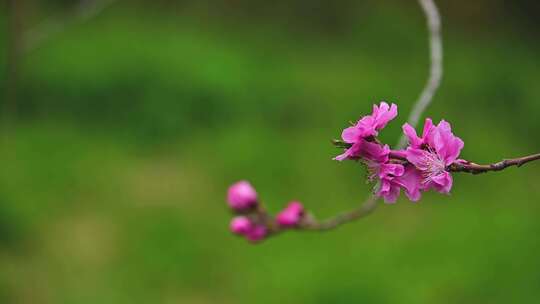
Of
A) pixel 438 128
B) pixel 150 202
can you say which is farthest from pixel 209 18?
pixel 438 128

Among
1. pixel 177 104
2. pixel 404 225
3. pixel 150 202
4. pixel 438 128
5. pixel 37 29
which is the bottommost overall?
pixel 404 225

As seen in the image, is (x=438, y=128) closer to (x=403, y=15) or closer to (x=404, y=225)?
(x=404, y=225)

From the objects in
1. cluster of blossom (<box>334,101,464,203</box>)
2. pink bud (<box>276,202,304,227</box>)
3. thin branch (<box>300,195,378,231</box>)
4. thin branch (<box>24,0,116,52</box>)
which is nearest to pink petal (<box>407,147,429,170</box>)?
cluster of blossom (<box>334,101,464,203</box>)

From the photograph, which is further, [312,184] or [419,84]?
[419,84]

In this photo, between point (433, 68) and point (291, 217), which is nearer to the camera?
point (433, 68)

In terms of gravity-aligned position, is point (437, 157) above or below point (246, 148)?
above

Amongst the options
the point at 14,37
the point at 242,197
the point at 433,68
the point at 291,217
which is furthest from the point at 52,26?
the point at 433,68

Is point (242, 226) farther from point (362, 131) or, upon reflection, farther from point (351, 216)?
point (362, 131)
